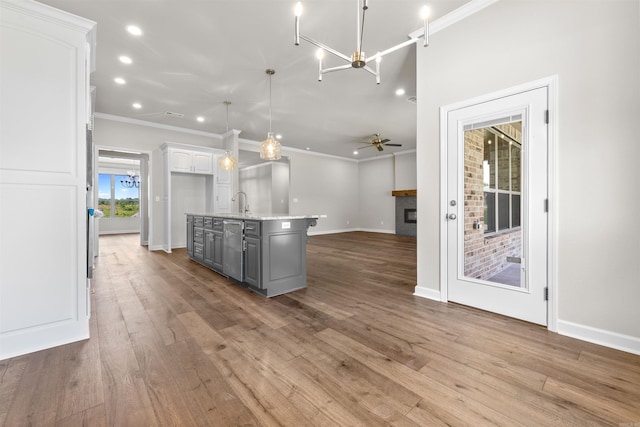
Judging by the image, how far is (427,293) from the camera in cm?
296

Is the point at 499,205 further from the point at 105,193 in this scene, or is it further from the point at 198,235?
the point at 105,193

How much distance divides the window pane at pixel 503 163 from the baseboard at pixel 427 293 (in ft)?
3.96

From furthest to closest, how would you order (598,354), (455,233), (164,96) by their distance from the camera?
(164,96)
(455,233)
(598,354)

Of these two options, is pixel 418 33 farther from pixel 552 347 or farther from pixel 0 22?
pixel 0 22

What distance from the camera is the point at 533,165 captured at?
2.29 metres

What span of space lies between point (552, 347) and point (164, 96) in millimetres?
5881

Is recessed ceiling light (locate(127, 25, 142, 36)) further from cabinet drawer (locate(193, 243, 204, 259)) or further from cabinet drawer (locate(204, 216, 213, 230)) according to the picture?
cabinet drawer (locate(193, 243, 204, 259))

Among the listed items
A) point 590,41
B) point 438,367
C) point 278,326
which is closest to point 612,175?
point 590,41

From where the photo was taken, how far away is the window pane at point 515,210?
2410 mm

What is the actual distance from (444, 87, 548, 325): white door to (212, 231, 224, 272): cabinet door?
292 cm

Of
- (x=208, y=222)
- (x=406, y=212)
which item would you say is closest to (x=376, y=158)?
(x=406, y=212)

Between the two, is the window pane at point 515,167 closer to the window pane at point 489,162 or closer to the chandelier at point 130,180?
the window pane at point 489,162

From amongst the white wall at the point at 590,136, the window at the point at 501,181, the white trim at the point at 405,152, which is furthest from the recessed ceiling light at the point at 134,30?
the white trim at the point at 405,152

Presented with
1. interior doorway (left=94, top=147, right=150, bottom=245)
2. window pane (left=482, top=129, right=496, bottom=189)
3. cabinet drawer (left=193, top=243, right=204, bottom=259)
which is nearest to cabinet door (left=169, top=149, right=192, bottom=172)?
cabinet drawer (left=193, top=243, right=204, bottom=259)
